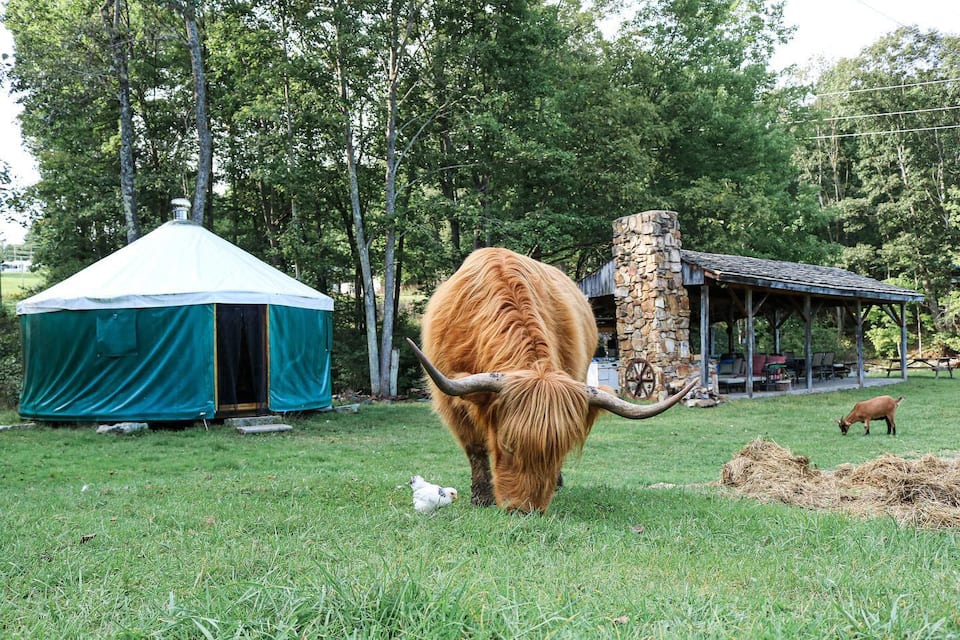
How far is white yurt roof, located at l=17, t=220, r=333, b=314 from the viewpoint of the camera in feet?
37.9

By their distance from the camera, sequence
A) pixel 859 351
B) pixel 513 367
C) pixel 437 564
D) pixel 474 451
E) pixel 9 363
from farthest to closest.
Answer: pixel 859 351 < pixel 9 363 < pixel 474 451 < pixel 513 367 < pixel 437 564

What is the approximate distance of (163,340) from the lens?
11492mm

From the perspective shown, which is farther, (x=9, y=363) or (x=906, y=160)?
(x=906, y=160)

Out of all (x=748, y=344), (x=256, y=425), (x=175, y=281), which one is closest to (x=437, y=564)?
(x=256, y=425)

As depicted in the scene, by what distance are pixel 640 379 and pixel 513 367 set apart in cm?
1237

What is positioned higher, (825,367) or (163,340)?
(163,340)

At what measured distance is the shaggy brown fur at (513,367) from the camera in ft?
12.2

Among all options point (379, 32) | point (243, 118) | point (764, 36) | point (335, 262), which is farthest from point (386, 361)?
point (764, 36)

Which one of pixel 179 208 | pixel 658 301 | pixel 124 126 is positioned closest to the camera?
pixel 179 208

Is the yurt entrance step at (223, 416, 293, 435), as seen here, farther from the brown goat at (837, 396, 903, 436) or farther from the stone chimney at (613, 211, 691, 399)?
the brown goat at (837, 396, 903, 436)

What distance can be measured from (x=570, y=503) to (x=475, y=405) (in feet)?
3.97

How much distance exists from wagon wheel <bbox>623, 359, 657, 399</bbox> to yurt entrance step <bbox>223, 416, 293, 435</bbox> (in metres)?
8.35

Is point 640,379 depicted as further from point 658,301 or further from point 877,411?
point 877,411

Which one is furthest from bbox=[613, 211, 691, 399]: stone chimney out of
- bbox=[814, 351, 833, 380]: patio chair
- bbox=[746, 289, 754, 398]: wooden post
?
bbox=[814, 351, 833, 380]: patio chair
